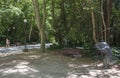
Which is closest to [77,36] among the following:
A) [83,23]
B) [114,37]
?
[83,23]

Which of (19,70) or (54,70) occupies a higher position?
(19,70)

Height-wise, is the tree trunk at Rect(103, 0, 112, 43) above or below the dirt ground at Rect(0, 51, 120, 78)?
above

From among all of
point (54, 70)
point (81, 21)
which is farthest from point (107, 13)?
point (54, 70)

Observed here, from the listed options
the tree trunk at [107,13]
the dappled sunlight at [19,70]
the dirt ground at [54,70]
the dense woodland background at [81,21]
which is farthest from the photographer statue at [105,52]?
the tree trunk at [107,13]

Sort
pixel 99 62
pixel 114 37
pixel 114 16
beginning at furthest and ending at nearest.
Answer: pixel 114 37, pixel 114 16, pixel 99 62

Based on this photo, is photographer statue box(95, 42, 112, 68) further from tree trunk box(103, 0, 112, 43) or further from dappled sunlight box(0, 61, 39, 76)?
tree trunk box(103, 0, 112, 43)

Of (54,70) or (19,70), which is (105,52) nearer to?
(54,70)

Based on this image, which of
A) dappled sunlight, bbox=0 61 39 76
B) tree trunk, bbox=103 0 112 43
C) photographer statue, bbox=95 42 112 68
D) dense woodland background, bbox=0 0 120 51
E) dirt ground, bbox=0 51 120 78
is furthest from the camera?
dense woodland background, bbox=0 0 120 51

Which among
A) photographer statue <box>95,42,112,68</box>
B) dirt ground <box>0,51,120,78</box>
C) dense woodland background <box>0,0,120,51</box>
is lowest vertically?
dirt ground <box>0,51,120,78</box>

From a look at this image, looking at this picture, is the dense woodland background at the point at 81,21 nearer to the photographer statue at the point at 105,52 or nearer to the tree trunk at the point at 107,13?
the tree trunk at the point at 107,13

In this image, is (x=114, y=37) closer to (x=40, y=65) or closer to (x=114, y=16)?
(x=114, y=16)

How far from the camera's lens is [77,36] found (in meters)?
21.3

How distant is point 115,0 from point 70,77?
34.6ft

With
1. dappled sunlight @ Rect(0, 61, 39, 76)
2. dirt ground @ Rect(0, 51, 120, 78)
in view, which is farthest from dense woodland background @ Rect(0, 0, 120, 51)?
dappled sunlight @ Rect(0, 61, 39, 76)
